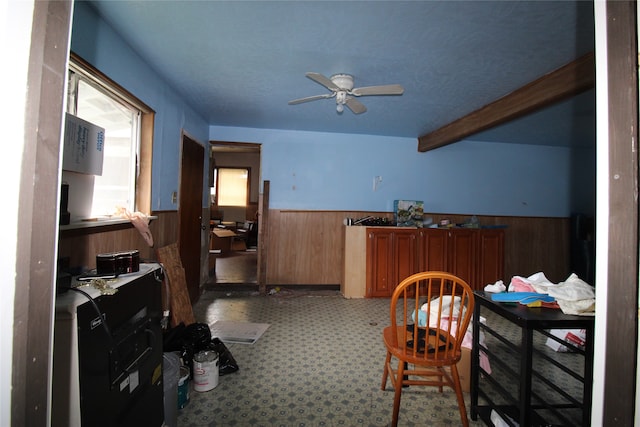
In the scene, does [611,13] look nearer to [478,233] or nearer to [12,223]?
[12,223]

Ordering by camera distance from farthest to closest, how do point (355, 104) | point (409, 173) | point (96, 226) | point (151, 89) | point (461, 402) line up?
point (409, 173) < point (355, 104) < point (151, 89) < point (96, 226) < point (461, 402)

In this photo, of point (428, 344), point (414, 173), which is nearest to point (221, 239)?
point (414, 173)

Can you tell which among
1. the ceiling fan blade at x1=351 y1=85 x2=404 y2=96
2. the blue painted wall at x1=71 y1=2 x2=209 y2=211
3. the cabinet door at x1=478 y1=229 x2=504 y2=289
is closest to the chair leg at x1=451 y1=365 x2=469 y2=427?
the ceiling fan blade at x1=351 y1=85 x2=404 y2=96

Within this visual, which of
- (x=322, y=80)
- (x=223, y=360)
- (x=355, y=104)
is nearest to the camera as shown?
(x=223, y=360)

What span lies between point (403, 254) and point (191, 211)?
293 centimetres

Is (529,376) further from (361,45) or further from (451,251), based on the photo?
(451,251)

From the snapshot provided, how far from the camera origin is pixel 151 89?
2496 mm

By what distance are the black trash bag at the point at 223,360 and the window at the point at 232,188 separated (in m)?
6.26

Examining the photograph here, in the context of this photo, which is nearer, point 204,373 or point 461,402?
point 461,402

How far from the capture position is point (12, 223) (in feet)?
1.54

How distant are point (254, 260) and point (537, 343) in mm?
4887

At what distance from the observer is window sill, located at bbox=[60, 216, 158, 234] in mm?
1472

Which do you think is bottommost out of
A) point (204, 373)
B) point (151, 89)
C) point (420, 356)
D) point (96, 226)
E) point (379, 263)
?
point (204, 373)

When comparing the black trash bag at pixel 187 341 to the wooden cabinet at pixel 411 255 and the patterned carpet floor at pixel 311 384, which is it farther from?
the wooden cabinet at pixel 411 255
